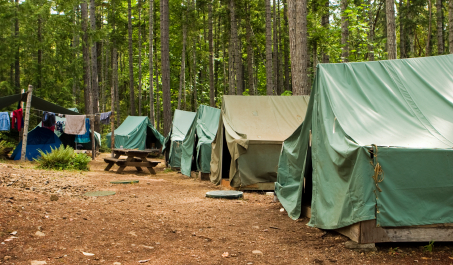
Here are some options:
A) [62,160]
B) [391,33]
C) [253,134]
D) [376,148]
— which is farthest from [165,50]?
[376,148]

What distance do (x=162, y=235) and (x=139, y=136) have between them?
1583cm

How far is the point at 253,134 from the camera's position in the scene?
28.0 ft

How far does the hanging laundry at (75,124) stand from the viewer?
14.4 metres

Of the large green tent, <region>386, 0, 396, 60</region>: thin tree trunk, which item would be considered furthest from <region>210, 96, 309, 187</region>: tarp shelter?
<region>386, 0, 396, 60</region>: thin tree trunk

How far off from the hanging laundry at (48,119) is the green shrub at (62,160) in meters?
3.00

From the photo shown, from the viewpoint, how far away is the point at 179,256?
376 centimetres

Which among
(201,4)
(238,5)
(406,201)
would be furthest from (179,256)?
(201,4)

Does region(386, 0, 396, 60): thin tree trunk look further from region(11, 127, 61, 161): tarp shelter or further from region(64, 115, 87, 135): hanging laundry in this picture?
region(11, 127, 61, 161): tarp shelter

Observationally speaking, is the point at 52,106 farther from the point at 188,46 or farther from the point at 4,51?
the point at 188,46

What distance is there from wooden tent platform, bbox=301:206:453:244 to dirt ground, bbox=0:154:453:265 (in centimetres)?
13

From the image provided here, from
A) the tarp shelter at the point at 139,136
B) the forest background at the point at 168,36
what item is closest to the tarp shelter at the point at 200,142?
the forest background at the point at 168,36

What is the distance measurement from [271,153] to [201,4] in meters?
16.7

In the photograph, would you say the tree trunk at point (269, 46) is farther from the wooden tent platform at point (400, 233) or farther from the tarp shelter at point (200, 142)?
the wooden tent platform at point (400, 233)

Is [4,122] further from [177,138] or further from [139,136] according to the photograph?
[139,136]
